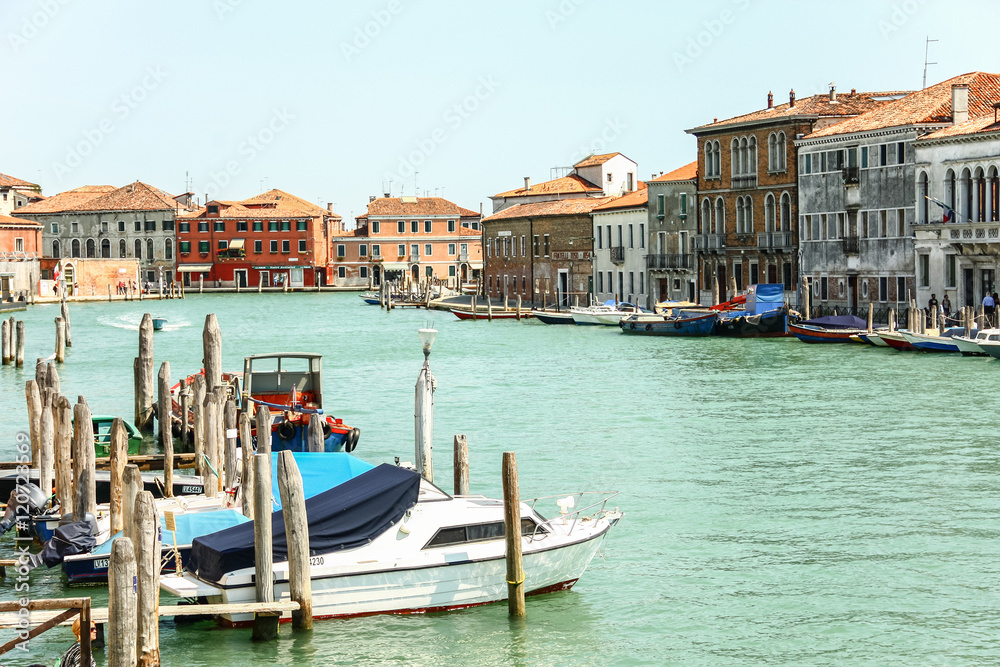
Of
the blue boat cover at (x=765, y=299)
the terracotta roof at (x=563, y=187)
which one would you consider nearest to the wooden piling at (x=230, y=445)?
the blue boat cover at (x=765, y=299)

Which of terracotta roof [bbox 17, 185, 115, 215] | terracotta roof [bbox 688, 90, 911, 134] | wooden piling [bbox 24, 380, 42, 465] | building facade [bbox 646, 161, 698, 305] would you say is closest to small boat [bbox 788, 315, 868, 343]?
terracotta roof [bbox 688, 90, 911, 134]

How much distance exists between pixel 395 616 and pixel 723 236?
45.7 metres

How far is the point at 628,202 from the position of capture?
6519cm

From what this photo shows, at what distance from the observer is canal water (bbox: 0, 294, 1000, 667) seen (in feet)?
41.7

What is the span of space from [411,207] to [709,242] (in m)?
47.7

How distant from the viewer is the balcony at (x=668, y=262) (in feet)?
195

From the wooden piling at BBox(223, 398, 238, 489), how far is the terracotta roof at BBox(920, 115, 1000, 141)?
29.2 m

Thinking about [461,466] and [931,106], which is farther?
[931,106]

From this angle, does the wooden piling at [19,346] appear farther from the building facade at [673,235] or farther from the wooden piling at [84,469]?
the building facade at [673,235]

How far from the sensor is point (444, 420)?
2833cm

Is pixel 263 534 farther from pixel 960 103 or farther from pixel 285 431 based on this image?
pixel 960 103

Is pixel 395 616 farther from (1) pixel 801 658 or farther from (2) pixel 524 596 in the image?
(1) pixel 801 658

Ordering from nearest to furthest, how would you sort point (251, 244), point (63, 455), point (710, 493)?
point (63, 455)
point (710, 493)
point (251, 244)

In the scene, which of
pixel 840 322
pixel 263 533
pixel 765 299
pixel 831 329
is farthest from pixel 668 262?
pixel 263 533
